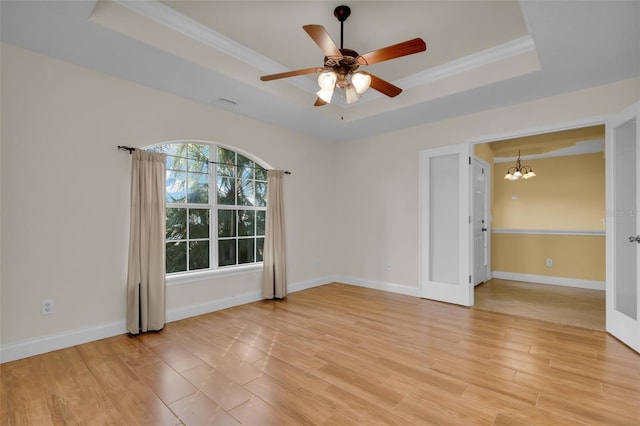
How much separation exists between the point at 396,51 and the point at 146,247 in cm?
308

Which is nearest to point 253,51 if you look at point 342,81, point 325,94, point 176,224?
point 325,94

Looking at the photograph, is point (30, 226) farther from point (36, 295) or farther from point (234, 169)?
point (234, 169)

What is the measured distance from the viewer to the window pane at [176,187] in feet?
12.3

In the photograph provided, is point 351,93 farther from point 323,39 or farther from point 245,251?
point 245,251

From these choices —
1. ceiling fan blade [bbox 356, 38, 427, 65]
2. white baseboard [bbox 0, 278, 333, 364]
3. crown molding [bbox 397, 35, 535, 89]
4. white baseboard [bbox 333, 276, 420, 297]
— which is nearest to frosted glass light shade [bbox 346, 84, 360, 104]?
ceiling fan blade [bbox 356, 38, 427, 65]

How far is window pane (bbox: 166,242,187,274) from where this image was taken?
3750 millimetres

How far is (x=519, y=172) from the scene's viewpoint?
645 cm

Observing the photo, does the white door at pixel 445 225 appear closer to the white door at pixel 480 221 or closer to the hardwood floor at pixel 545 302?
the hardwood floor at pixel 545 302

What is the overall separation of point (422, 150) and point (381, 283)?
2278 millimetres

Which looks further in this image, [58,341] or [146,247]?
[146,247]

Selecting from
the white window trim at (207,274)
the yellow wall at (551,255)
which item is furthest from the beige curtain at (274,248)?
the yellow wall at (551,255)

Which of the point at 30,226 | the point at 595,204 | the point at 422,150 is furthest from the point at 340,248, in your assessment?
the point at 595,204

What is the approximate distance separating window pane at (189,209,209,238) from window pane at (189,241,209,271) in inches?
4.2

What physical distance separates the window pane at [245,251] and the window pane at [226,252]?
104 millimetres
